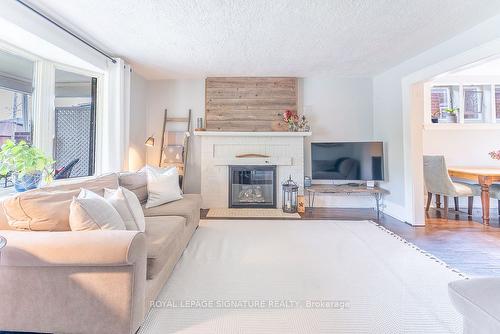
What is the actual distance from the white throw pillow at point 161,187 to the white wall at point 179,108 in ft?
4.72

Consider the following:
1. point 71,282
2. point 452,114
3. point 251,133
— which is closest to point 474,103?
point 452,114

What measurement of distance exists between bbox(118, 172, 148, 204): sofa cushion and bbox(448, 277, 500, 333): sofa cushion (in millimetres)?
2857

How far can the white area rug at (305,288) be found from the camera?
4.99 ft

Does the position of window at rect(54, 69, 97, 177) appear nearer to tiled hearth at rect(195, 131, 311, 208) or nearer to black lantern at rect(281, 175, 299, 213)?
tiled hearth at rect(195, 131, 311, 208)

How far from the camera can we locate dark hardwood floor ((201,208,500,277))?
237 centimetres

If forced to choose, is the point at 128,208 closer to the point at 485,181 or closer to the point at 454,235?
the point at 454,235

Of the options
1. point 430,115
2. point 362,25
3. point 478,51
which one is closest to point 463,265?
point 478,51

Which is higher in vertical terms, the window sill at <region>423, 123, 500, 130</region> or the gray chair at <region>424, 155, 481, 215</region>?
the window sill at <region>423, 123, 500, 130</region>

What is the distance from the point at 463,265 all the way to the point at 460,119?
11.0ft

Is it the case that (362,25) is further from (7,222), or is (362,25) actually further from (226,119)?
(7,222)

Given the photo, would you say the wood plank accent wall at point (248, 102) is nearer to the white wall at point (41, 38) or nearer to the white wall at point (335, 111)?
the white wall at point (335, 111)

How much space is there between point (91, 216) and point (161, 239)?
1.65 ft

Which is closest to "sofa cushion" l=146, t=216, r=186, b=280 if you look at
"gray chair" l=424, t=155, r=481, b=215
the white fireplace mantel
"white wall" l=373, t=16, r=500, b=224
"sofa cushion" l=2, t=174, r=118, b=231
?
"sofa cushion" l=2, t=174, r=118, b=231

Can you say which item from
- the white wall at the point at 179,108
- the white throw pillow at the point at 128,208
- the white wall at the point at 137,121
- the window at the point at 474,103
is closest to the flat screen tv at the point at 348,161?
the window at the point at 474,103
